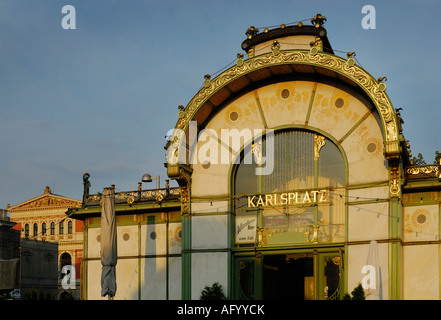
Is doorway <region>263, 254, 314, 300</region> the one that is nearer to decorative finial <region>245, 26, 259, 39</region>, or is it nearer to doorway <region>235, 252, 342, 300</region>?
doorway <region>235, 252, 342, 300</region>

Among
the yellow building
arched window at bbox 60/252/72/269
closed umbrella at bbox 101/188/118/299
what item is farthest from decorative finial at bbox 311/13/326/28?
arched window at bbox 60/252/72/269

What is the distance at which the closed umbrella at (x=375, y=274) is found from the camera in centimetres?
2198

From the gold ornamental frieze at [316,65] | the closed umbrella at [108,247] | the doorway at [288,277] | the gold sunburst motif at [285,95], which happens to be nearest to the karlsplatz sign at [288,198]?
the doorway at [288,277]

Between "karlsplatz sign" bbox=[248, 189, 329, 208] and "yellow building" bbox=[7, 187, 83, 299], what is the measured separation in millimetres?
62240

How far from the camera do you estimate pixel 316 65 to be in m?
24.5

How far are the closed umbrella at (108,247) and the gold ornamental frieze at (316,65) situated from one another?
14.6 feet

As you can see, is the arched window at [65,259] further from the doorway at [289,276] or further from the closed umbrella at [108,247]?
the closed umbrella at [108,247]

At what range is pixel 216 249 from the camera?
2603 centimetres

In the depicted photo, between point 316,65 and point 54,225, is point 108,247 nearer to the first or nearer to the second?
point 316,65

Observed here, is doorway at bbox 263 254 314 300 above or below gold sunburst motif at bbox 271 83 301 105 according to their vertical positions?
below

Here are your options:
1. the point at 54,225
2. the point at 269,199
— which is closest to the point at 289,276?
the point at 269,199

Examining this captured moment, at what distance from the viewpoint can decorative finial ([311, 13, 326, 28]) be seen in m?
26.1

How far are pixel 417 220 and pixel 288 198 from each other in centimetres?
509
